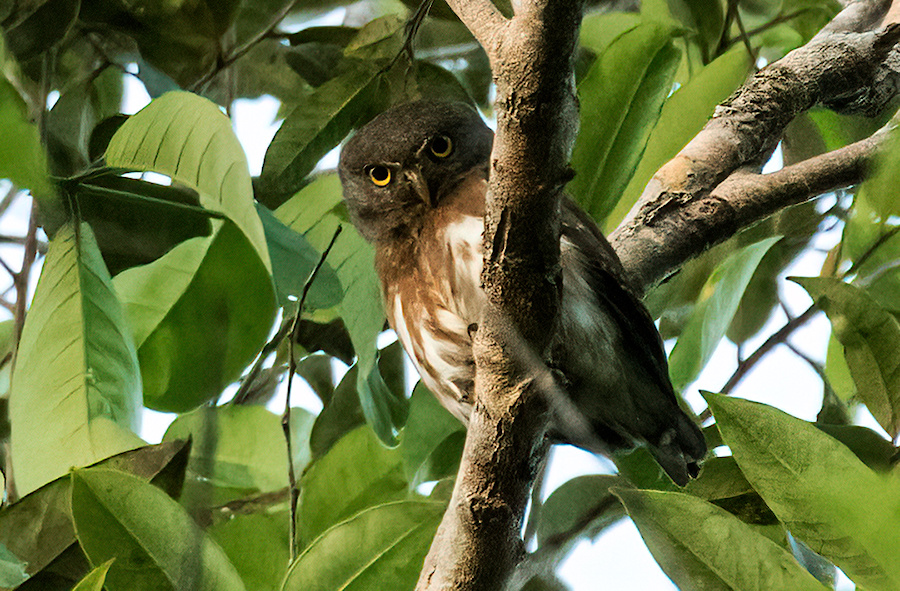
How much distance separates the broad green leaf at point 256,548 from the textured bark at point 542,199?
26cm

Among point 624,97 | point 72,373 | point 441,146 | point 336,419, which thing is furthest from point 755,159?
point 72,373

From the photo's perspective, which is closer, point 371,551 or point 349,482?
point 371,551

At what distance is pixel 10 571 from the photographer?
84 cm

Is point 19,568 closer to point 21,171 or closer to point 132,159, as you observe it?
point 132,159

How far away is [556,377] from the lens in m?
0.88

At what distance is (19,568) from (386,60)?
88 cm

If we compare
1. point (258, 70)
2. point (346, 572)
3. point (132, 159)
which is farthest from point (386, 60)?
point (346, 572)

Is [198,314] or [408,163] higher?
[408,163]

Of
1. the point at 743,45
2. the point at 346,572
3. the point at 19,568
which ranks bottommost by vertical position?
the point at 346,572

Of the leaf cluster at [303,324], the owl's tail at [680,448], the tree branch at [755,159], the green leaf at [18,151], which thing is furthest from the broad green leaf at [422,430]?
the green leaf at [18,151]

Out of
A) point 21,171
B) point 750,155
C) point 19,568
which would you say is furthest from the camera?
point 750,155

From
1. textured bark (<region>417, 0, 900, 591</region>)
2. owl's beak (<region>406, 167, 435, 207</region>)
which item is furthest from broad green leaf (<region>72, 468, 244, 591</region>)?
owl's beak (<region>406, 167, 435, 207</region>)

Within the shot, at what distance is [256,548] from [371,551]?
239 mm

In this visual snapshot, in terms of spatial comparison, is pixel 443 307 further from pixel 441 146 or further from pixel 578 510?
pixel 578 510
